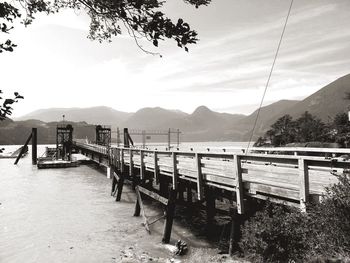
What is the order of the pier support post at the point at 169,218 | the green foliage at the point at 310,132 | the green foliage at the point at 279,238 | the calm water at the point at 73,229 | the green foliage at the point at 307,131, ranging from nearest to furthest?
the green foliage at the point at 279,238 < the calm water at the point at 73,229 < the pier support post at the point at 169,218 < the green foliage at the point at 307,131 < the green foliage at the point at 310,132

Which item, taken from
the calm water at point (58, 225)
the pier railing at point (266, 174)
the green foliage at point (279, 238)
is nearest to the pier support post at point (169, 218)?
the pier railing at point (266, 174)

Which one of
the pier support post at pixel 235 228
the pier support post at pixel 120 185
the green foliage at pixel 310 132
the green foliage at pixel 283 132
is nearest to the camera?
the pier support post at pixel 235 228

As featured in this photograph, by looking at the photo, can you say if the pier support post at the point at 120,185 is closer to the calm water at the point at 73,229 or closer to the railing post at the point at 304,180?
the calm water at the point at 73,229

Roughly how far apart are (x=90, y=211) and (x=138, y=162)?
4314 millimetres

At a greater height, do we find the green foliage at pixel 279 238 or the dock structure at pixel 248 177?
the dock structure at pixel 248 177

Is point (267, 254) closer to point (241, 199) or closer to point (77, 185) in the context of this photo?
point (241, 199)

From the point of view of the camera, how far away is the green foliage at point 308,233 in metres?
5.12

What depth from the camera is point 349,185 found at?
5.41m

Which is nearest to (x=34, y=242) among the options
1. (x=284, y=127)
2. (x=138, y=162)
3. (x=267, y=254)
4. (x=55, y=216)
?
(x=55, y=216)

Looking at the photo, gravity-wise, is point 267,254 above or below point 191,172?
below

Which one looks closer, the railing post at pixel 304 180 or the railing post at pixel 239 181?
the railing post at pixel 304 180

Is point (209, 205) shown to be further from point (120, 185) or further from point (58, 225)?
point (120, 185)

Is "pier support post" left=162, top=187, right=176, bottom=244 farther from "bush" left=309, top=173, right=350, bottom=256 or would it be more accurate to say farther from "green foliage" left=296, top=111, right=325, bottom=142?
"green foliage" left=296, top=111, right=325, bottom=142

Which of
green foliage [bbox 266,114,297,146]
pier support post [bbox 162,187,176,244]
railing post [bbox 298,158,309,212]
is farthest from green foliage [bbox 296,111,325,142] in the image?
railing post [bbox 298,158,309,212]
